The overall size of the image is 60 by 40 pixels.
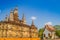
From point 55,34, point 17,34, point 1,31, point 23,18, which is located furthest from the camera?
point 55,34

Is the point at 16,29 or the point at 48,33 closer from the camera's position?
the point at 16,29

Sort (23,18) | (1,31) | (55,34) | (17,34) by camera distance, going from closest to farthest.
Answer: (1,31)
(17,34)
(23,18)
(55,34)

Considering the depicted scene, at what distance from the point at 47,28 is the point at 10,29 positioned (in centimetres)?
2632

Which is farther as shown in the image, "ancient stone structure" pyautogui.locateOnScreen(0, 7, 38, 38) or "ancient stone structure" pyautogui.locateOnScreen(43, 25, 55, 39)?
"ancient stone structure" pyautogui.locateOnScreen(43, 25, 55, 39)

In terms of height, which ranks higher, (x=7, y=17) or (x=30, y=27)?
(x=7, y=17)

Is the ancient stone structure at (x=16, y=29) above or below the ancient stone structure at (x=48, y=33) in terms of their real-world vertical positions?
above

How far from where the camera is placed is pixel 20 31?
107 feet

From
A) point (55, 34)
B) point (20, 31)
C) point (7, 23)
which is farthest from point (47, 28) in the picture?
point (7, 23)

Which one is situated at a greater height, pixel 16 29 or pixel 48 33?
pixel 16 29

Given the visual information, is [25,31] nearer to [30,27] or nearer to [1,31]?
[30,27]

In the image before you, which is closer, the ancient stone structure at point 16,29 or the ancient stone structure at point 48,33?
the ancient stone structure at point 16,29

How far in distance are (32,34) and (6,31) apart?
8658 millimetres

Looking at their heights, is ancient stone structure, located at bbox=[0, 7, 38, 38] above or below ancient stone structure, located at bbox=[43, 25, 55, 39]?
above

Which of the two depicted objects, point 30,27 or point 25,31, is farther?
point 30,27
